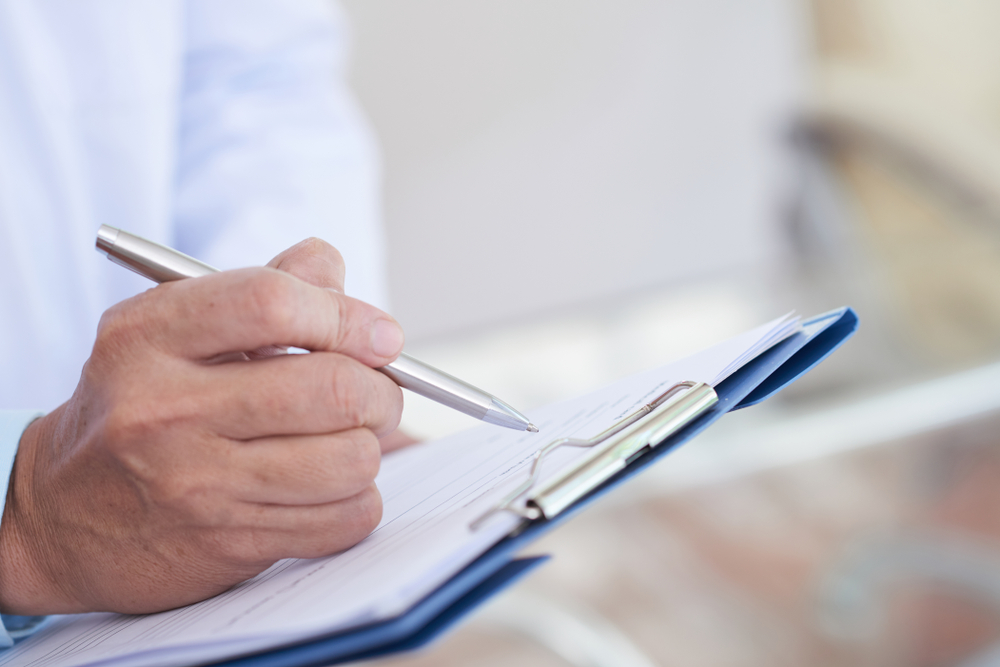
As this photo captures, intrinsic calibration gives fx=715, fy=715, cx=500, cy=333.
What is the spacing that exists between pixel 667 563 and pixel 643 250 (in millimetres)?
631

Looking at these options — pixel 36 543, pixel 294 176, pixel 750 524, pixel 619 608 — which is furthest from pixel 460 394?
pixel 750 524

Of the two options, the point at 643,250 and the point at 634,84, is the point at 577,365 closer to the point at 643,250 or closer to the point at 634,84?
the point at 643,250

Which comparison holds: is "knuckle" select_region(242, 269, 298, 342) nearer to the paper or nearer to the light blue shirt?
the paper

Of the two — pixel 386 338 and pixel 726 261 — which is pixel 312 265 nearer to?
pixel 386 338

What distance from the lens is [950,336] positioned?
4.01ft

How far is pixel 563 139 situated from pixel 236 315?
1.26 m

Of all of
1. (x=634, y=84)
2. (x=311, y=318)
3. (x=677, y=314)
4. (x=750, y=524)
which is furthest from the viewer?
(x=677, y=314)

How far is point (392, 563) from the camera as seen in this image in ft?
0.69

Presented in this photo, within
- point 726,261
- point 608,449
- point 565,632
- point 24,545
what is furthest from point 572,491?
point 726,261

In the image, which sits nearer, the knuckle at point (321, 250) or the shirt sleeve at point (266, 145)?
the knuckle at point (321, 250)

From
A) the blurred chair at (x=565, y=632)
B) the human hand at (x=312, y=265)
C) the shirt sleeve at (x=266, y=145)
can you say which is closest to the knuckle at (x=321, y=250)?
the human hand at (x=312, y=265)

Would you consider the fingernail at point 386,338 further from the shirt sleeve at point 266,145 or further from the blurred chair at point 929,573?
the blurred chair at point 929,573

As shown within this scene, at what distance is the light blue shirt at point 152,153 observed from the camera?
0.46 metres

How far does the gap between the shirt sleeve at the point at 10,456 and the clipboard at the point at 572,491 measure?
159mm
